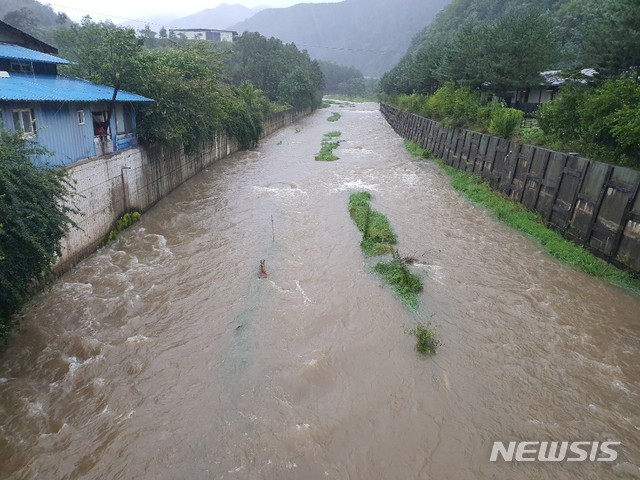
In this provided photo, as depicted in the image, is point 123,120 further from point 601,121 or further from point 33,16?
point 33,16

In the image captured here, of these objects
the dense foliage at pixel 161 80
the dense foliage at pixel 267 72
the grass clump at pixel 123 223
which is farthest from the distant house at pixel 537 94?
the dense foliage at pixel 267 72

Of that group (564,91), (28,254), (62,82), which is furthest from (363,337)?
(62,82)

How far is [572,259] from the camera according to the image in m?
14.3

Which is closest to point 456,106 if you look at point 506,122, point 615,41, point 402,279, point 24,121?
point 506,122

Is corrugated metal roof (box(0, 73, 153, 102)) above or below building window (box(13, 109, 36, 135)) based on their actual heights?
above

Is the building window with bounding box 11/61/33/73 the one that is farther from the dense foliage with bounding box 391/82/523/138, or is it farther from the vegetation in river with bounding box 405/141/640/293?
the dense foliage with bounding box 391/82/523/138

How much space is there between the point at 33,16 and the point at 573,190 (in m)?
83.0

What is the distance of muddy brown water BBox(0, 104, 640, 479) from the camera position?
736cm

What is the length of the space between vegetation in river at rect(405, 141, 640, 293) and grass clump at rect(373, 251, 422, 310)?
Result: 213 inches

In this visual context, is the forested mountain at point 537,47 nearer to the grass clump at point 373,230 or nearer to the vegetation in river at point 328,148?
the vegetation in river at point 328,148

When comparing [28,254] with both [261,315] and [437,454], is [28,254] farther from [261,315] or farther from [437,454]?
[437,454]

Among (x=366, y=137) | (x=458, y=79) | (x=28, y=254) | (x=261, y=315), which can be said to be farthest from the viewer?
(x=366, y=137)

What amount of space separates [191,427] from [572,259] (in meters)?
12.6

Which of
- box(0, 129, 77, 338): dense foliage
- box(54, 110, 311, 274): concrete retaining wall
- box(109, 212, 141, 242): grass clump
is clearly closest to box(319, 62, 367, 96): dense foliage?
box(54, 110, 311, 274): concrete retaining wall
